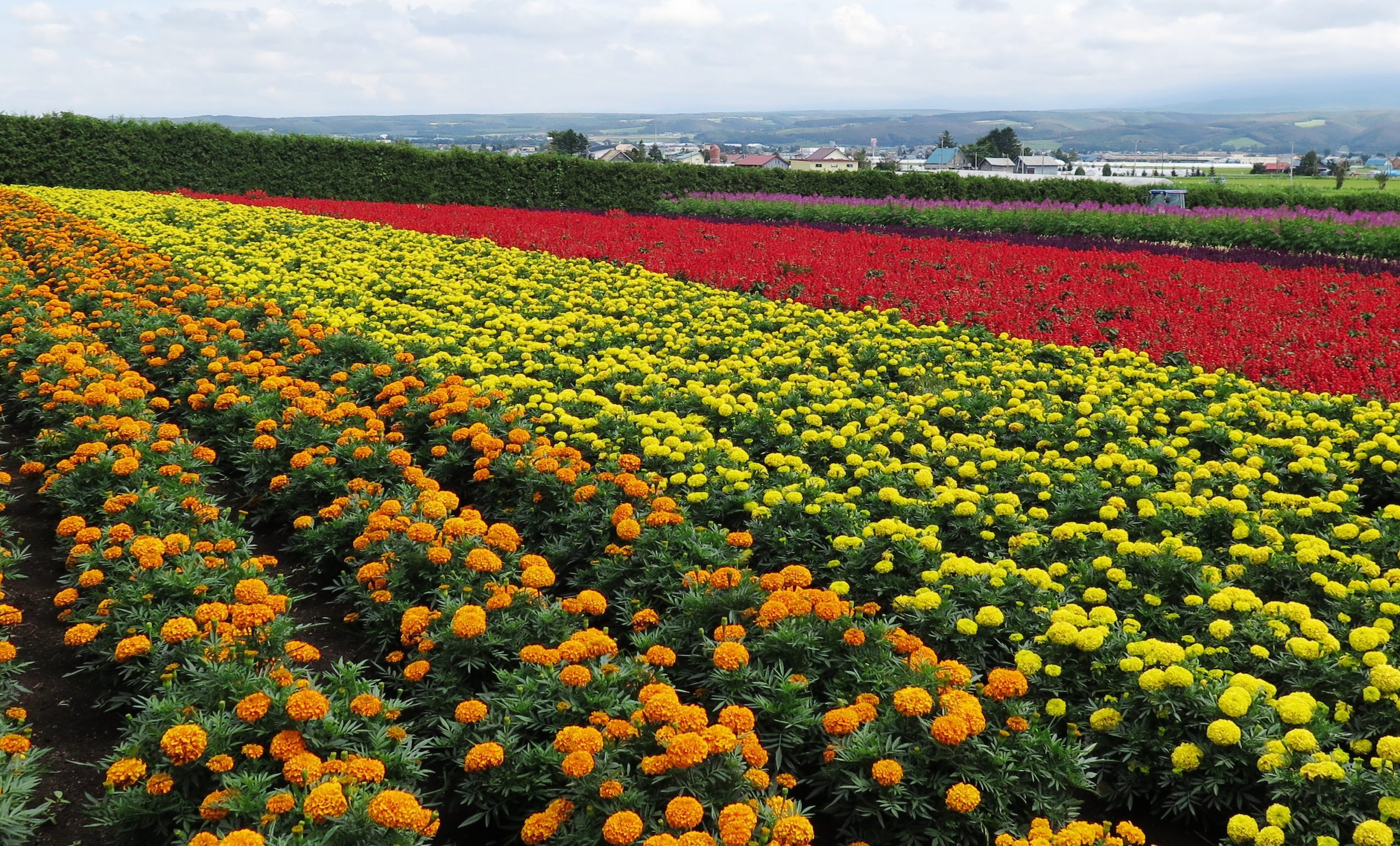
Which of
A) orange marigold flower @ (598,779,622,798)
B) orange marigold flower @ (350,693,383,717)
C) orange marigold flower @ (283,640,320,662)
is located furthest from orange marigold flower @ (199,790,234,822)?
orange marigold flower @ (598,779,622,798)

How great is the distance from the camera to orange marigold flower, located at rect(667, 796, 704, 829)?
2561mm

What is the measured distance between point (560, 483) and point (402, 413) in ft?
5.55

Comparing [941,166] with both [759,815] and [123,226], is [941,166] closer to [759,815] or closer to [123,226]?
[123,226]

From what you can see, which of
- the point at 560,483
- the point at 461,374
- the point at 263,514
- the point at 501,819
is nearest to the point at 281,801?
the point at 501,819

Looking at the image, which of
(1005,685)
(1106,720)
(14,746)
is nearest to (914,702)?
(1005,685)

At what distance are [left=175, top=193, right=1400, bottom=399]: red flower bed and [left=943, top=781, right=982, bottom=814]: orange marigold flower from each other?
19.3 ft

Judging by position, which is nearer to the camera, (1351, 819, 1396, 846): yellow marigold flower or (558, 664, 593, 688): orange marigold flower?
(1351, 819, 1396, 846): yellow marigold flower

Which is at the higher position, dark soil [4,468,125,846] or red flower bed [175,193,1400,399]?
red flower bed [175,193,1400,399]

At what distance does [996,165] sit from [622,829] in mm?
125990

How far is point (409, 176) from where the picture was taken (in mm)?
26703

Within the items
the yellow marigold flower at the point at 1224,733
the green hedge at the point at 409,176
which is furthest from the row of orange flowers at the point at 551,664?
the green hedge at the point at 409,176

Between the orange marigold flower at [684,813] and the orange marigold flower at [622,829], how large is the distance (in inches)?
3.5

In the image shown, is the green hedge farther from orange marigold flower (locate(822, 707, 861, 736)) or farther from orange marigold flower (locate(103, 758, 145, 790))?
orange marigold flower (locate(822, 707, 861, 736))

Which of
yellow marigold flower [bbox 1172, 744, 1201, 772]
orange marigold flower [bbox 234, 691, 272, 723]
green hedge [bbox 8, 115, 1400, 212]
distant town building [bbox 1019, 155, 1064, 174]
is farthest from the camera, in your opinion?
distant town building [bbox 1019, 155, 1064, 174]
